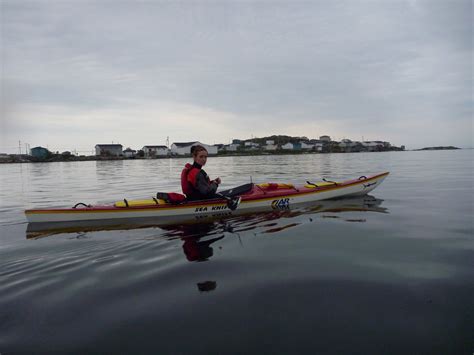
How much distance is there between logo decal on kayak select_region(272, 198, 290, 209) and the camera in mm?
10164

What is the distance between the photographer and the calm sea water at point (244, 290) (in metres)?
3.25

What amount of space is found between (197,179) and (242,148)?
124 metres

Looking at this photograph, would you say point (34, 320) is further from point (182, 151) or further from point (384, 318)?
point (182, 151)

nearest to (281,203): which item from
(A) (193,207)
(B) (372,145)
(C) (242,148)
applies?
(A) (193,207)

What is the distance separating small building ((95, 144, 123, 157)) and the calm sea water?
4061 inches

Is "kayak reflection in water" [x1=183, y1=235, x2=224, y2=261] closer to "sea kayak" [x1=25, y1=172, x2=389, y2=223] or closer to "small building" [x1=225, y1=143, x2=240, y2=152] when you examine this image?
"sea kayak" [x1=25, y1=172, x2=389, y2=223]

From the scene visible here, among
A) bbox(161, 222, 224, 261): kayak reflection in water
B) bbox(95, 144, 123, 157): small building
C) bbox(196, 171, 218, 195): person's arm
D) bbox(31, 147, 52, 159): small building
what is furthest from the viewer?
bbox(95, 144, 123, 157): small building

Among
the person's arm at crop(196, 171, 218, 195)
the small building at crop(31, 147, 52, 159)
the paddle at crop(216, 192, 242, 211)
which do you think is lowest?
the paddle at crop(216, 192, 242, 211)

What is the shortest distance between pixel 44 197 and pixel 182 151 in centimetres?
9437

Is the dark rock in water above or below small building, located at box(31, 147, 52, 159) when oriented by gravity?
below

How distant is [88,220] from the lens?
8.79 m

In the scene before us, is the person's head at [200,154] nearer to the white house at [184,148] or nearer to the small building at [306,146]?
the white house at [184,148]

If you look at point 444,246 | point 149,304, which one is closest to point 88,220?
point 149,304

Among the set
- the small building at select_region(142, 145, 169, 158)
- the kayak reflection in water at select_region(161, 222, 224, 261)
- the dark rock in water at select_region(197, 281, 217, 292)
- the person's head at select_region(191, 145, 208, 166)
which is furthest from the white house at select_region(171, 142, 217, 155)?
the dark rock in water at select_region(197, 281, 217, 292)
